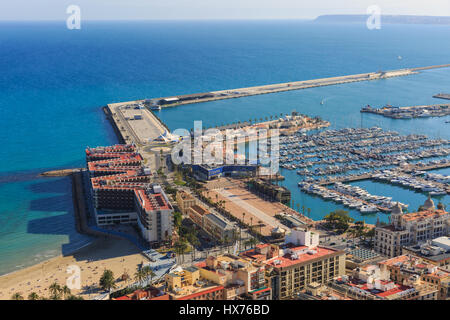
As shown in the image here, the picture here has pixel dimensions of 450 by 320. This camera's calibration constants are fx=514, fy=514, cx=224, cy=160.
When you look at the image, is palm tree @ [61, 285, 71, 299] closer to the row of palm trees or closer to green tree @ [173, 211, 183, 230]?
the row of palm trees

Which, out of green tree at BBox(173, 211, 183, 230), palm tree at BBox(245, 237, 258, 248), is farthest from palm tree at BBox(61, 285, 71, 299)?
palm tree at BBox(245, 237, 258, 248)

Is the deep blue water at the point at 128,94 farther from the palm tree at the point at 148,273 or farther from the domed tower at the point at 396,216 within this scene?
the palm tree at the point at 148,273

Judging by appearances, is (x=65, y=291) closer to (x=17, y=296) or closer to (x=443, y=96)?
(x=17, y=296)

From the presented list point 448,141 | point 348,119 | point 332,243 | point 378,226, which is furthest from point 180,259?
point 348,119

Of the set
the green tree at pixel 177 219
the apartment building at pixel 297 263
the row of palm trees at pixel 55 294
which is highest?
the apartment building at pixel 297 263

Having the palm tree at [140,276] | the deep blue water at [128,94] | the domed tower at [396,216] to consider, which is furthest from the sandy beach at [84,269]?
the domed tower at [396,216]

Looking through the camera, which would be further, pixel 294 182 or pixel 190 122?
pixel 190 122

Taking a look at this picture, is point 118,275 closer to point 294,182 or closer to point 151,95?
point 294,182

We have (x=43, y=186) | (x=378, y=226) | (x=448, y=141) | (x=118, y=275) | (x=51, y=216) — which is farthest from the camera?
(x=448, y=141)
